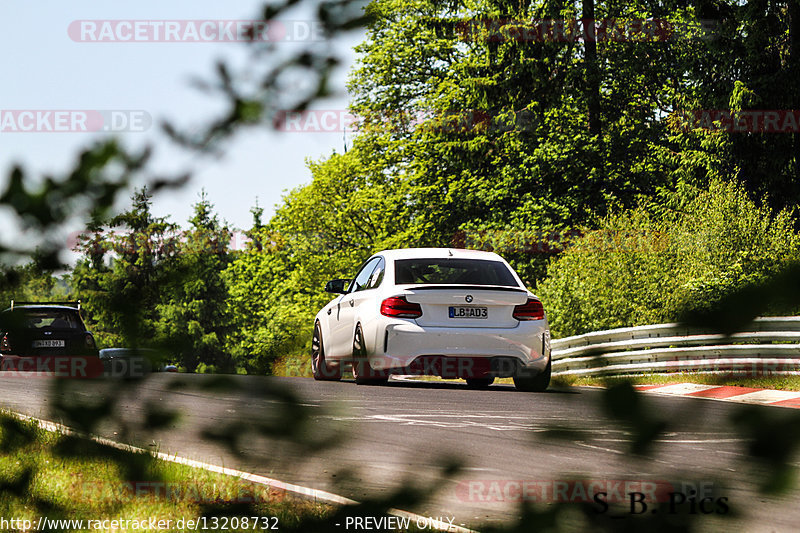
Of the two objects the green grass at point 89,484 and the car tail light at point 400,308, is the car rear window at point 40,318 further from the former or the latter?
the car tail light at point 400,308

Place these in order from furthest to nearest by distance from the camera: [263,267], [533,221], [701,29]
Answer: [263,267] → [533,221] → [701,29]

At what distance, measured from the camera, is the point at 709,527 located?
1614mm

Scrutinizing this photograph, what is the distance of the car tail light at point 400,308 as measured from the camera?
1180cm

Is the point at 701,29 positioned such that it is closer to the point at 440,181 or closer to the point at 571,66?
the point at 571,66

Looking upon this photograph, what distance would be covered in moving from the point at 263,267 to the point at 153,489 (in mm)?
52758

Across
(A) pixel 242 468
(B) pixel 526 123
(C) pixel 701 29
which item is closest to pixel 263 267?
(B) pixel 526 123

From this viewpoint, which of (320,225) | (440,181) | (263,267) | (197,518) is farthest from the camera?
(263,267)

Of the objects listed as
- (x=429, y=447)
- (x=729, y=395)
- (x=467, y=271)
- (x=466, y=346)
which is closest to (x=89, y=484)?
(x=429, y=447)

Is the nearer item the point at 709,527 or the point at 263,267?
the point at 709,527

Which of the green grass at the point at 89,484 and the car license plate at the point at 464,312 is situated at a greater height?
the green grass at the point at 89,484

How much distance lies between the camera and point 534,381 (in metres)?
13.0

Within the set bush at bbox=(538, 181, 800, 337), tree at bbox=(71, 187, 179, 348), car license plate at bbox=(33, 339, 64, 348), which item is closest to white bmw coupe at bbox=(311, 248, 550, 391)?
car license plate at bbox=(33, 339, 64, 348)

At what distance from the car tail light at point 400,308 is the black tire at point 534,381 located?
1474 mm

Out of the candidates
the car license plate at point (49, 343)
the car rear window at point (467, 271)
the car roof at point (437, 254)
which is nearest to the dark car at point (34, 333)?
the car license plate at point (49, 343)
